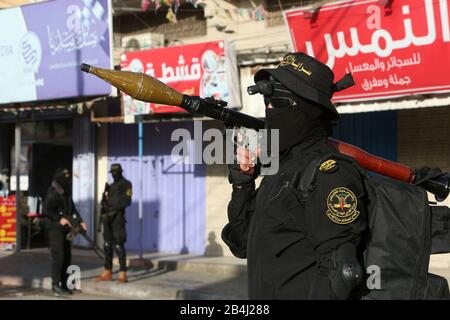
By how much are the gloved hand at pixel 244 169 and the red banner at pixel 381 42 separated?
6382 millimetres

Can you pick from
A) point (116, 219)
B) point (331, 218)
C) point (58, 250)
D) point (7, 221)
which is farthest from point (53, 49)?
point (331, 218)

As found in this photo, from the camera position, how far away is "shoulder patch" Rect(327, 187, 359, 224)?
184 centimetres

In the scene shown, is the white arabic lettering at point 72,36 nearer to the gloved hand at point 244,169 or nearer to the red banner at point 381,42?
the red banner at point 381,42

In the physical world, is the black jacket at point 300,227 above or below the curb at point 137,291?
above

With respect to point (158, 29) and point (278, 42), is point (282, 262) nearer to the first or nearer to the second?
point (278, 42)

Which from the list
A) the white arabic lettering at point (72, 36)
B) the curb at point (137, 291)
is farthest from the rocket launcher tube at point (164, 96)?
the white arabic lettering at point (72, 36)

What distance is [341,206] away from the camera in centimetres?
184

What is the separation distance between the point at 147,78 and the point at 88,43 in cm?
953

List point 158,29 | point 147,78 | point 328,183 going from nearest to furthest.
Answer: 1. point 328,183
2. point 147,78
3. point 158,29

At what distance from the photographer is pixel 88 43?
11.3 meters

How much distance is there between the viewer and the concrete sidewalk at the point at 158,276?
8538 mm

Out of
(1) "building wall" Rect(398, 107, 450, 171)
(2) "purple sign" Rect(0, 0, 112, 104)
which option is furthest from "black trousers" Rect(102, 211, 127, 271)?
(1) "building wall" Rect(398, 107, 450, 171)
